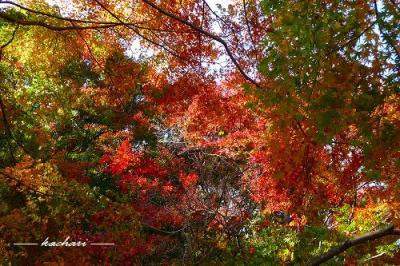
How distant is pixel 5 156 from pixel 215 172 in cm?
776

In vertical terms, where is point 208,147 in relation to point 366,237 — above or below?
above

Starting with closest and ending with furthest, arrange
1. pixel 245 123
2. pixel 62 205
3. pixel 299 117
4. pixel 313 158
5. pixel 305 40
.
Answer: pixel 305 40
pixel 299 117
pixel 62 205
pixel 313 158
pixel 245 123

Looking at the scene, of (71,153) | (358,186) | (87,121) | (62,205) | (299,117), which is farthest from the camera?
(87,121)

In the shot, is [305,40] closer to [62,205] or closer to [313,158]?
[313,158]

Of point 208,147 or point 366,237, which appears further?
point 208,147

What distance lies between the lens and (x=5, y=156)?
9797 mm

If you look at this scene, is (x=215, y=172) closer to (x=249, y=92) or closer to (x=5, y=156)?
(x=5, y=156)

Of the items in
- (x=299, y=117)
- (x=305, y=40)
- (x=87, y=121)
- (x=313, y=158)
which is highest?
(x=87, y=121)

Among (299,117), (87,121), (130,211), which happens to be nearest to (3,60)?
(130,211)

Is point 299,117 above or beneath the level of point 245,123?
beneath

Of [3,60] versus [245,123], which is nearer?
[3,60]

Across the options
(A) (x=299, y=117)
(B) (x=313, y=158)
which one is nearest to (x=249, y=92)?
(A) (x=299, y=117)

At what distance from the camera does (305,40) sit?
3.14 metres

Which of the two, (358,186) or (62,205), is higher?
→ (358,186)
